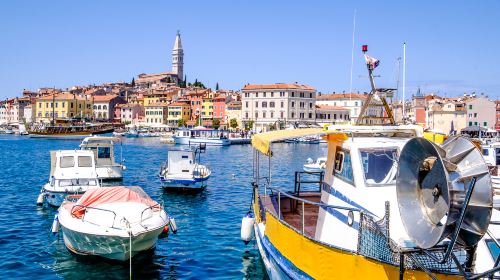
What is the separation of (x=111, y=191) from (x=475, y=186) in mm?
12282

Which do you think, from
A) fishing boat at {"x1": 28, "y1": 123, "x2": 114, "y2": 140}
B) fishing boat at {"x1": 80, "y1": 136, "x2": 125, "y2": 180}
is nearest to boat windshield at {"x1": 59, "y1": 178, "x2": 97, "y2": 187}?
fishing boat at {"x1": 80, "y1": 136, "x2": 125, "y2": 180}

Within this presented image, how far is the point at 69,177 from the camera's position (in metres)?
24.8

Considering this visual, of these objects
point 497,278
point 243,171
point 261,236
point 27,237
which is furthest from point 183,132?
point 497,278

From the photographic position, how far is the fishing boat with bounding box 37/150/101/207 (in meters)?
24.1

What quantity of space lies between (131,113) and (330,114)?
66.8 meters

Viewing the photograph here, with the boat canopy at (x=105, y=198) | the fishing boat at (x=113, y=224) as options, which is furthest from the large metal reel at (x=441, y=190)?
the boat canopy at (x=105, y=198)

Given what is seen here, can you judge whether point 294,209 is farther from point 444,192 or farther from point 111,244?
point 444,192

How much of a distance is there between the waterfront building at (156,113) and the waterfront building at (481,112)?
289ft

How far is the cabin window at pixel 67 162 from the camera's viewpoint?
26.3 meters

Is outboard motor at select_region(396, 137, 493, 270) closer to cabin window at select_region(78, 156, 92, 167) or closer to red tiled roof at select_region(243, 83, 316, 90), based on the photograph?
cabin window at select_region(78, 156, 92, 167)

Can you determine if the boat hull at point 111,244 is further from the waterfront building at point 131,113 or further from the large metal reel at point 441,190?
the waterfront building at point 131,113

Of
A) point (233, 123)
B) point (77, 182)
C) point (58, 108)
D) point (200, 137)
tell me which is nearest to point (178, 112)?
point (233, 123)

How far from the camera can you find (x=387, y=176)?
30.6 feet

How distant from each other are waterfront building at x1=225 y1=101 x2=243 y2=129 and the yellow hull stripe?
426 feet
